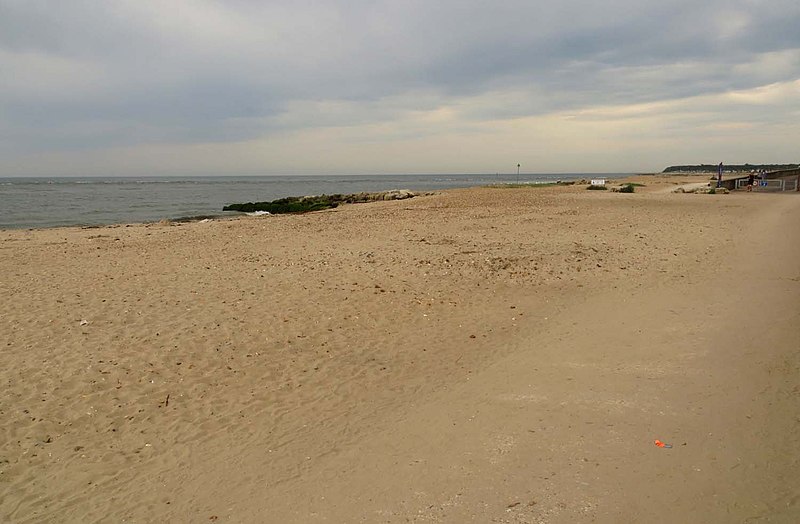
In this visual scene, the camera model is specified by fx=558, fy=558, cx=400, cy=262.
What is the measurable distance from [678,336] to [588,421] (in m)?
3.00

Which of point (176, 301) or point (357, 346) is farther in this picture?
point (176, 301)

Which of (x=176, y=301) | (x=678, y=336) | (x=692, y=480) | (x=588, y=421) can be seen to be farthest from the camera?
(x=176, y=301)

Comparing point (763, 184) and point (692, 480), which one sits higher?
point (763, 184)

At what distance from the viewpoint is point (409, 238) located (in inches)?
620

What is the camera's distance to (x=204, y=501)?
405 centimetres

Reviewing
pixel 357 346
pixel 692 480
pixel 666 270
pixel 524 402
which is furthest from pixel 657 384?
pixel 666 270

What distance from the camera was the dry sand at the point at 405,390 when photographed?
396 cm

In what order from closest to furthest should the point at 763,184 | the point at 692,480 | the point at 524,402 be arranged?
the point at 692,480
the point at 524,402
the point at 763,184

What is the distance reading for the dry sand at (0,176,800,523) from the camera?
396cm

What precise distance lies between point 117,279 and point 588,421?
30.3ft

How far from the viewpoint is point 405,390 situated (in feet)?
19.4

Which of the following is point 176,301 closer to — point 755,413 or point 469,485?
point 469,485

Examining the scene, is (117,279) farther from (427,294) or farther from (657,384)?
(657,384)

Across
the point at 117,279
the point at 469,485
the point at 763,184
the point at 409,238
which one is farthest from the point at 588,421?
the point at 763,184
